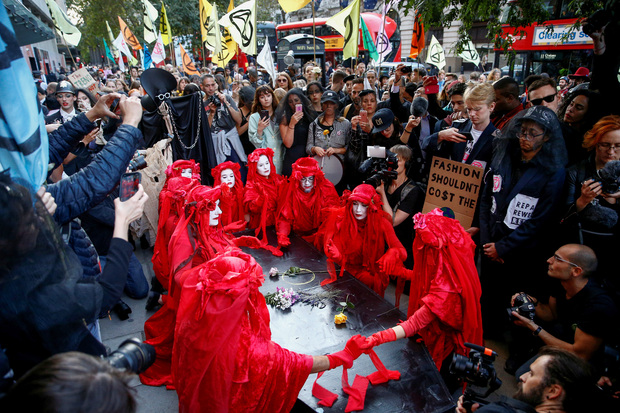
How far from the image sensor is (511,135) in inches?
138

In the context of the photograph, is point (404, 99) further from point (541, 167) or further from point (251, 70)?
point (251, 70)

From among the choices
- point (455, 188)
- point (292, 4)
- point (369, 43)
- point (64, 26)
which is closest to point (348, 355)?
point (455, 188)

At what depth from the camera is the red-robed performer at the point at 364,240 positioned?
3.75m

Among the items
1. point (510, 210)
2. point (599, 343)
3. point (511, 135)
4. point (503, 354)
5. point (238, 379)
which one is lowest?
point (503, 354)

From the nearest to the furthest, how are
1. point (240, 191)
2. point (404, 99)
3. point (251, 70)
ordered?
1. point (240, 191)
2. point (404, 99)
3. point (251, 70)

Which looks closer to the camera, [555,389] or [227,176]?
[555,389]

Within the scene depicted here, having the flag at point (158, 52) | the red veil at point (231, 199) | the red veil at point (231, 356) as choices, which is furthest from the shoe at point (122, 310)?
the flag at point (158, 52)

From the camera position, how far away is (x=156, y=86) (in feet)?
18.0

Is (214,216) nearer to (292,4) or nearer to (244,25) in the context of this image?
(292,4)

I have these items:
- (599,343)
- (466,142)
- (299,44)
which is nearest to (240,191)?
(466,142)

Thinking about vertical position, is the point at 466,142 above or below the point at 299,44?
below

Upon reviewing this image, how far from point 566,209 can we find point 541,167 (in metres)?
0.44

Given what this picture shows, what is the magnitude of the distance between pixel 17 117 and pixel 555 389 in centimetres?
274

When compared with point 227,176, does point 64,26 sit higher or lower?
higher
